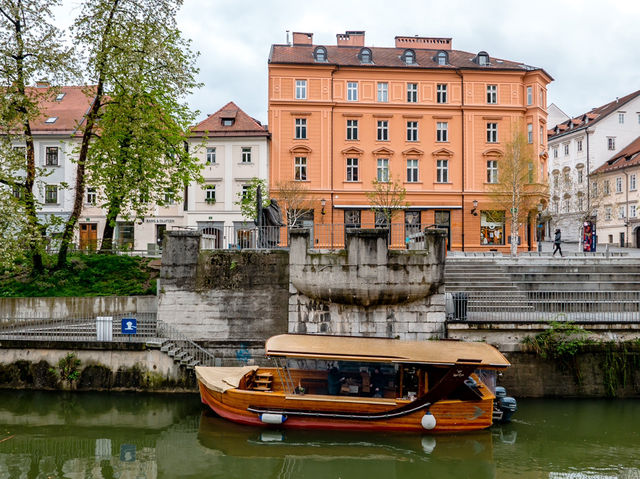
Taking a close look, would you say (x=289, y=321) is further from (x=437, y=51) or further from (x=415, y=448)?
(x=437, y=51)

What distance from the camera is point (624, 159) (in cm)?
→ 5356

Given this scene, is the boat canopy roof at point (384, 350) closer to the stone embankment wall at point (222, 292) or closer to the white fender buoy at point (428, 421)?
the white fender buoy at point (428, 421)

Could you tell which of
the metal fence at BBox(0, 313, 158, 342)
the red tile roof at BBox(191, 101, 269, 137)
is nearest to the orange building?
the red tile roof at BBox(191, 101, 269, 137)

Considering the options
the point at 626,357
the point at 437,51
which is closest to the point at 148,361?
the point at 626,357

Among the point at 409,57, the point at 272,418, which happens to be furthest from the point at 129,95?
the point at 409,57

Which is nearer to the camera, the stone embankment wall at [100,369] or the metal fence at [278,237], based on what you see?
the stone embankment wall at [100,369]

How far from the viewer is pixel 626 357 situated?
14.8 metres

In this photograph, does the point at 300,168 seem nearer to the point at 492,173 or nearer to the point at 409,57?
the point at 409,57

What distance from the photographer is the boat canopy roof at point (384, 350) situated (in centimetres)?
1222

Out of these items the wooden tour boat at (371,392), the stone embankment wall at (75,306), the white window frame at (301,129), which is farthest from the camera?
the white window frame at (301,129)

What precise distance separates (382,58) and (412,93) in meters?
3.93

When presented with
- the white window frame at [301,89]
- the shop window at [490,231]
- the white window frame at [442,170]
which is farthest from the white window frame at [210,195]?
the shop window at [490,231]

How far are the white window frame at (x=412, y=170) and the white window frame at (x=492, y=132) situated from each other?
5490 mm

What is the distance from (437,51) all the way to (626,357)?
29963mm
